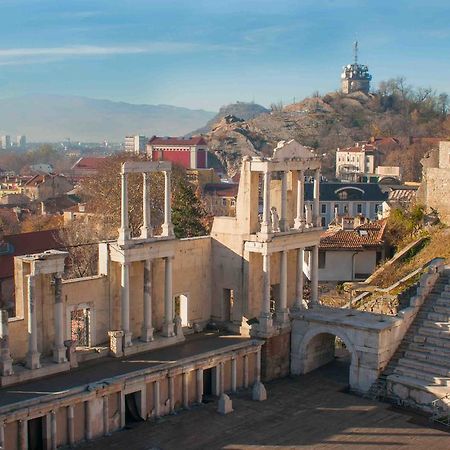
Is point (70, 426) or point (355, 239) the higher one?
point (355, 239)

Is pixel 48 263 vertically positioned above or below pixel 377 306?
above

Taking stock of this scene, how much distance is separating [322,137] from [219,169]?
2454 cm

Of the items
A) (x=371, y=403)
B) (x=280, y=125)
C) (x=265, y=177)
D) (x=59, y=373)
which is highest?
(x=280, y=125)

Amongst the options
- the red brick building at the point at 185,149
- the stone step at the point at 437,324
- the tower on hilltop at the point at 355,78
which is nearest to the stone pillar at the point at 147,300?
the stone step at the point at 437,324

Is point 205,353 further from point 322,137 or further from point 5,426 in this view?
point 322,137

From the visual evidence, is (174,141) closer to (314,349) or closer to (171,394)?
(314,349)

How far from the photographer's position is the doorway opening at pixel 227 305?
33.5 meters

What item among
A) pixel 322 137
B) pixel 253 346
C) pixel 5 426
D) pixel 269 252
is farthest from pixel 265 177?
pixel 322 137

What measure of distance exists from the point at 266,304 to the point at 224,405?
5646 millimetres

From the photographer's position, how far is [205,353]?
28797 millimetres

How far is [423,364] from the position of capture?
29.5 m

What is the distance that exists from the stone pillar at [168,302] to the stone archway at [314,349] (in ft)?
18.7

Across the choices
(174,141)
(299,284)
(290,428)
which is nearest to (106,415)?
(290,428)

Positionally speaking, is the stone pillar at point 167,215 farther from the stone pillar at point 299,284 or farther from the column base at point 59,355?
the stone pillar at point 299,284
